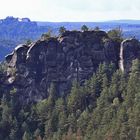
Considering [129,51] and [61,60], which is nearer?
[129,51]

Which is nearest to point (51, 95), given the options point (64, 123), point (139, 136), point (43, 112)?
point (43, 112)

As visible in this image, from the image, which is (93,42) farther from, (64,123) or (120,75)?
(64,123)

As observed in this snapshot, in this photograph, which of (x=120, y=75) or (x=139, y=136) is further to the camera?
(x=120, y=75)

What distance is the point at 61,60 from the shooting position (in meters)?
117

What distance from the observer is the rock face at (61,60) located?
115312 mm

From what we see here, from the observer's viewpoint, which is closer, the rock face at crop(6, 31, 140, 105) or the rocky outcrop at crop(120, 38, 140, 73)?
the rocky outcrop at crop(120, 38, 140, 73)

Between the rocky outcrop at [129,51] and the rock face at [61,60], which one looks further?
the rock face at [61,60]

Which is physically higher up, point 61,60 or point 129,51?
point 129,51

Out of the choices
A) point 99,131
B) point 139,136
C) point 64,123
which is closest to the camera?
point 139,136

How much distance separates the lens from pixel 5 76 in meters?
120

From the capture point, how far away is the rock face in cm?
11531

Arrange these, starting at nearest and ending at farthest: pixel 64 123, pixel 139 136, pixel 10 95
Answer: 1. pixel 139 136
2. pixel 64 123
3. pixel 10 95

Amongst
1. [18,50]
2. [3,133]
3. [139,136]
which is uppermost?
[18,50]

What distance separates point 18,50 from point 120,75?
2813 cm
